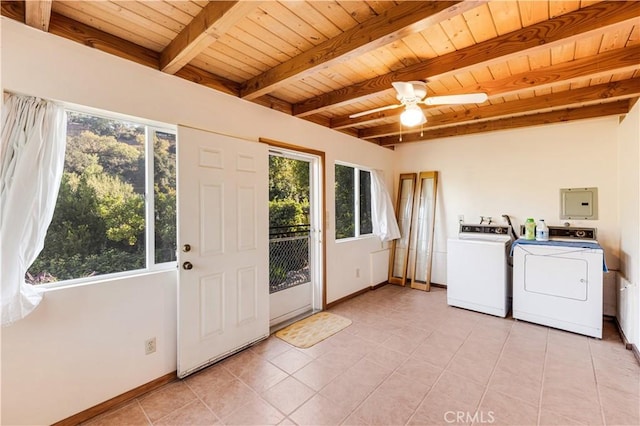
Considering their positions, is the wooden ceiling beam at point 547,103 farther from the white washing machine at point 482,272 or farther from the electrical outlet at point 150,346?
the electrical outlet at point 150,346

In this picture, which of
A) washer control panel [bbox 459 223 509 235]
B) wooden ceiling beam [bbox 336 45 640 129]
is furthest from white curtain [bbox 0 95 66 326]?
washer control panel [bbox 459 223 509 235]

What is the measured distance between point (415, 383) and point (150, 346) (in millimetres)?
2034

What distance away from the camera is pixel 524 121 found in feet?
11.8

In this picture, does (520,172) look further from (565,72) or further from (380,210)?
(380,210)

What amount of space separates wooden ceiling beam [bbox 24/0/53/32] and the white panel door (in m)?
0.88

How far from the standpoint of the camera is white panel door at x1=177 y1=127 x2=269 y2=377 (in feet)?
7.33

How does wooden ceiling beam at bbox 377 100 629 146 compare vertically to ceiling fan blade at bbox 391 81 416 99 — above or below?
above

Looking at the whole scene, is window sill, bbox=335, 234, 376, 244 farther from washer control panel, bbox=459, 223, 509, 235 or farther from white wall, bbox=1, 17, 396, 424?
white wall, bbox=1, 17, 396, 424

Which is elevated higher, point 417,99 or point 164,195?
point 417,99

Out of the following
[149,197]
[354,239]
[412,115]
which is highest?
[412,115]

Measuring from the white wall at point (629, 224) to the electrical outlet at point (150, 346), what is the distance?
3978 mm

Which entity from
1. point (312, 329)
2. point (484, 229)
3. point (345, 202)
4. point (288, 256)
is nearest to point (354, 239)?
point (345, 202)

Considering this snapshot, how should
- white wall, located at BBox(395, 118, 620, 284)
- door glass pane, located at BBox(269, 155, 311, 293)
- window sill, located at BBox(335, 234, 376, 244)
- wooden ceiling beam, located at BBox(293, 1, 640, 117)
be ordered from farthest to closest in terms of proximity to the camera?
window sill, located at BBox(335, 234, 376, 244)
white wall, located at BBox(395, 118, 620, 284)
door glass pane, located at BBox(269, 155, 311, 293)
wooden ceiling beam, located at BBox(293, 1, 640, 117)

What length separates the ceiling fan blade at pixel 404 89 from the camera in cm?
201
